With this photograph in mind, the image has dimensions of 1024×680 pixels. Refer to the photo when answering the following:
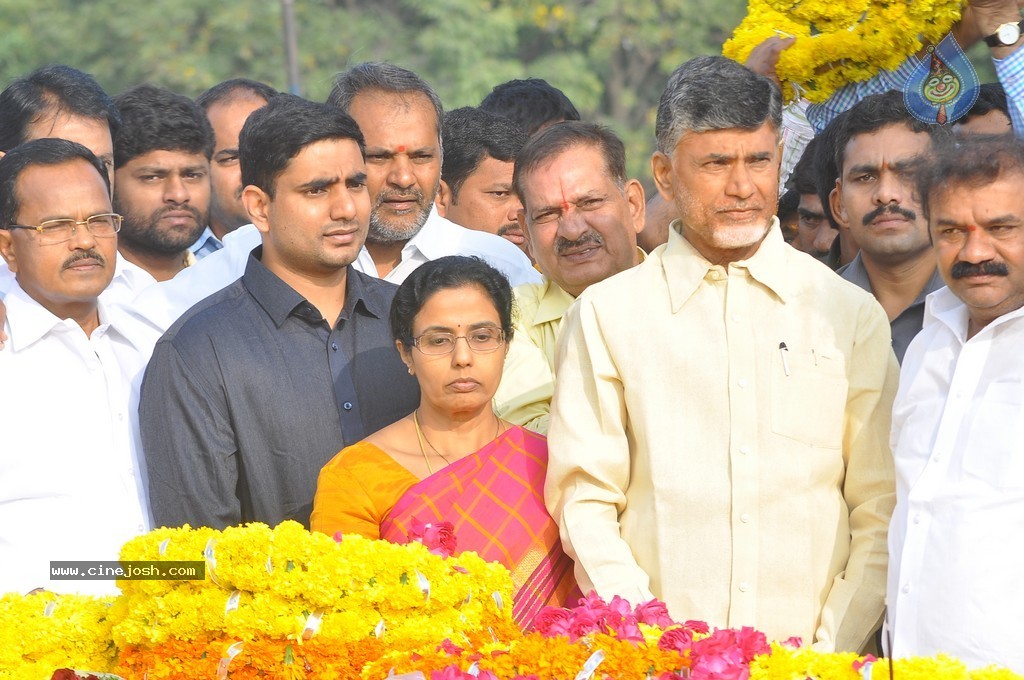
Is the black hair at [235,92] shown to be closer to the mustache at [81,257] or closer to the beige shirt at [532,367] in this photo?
the mustache at [81,257]

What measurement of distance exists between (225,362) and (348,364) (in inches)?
16.2

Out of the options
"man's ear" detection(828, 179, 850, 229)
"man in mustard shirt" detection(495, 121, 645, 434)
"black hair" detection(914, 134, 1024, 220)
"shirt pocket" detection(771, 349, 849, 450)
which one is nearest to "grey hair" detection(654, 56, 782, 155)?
"black hair" detection(914, 134, 1024, 220)

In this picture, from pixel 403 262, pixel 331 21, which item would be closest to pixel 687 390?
pixel 403 262

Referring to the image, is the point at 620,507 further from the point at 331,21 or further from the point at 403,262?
the point at 331,21

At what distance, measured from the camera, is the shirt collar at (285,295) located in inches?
176

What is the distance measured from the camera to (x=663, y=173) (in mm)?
4051

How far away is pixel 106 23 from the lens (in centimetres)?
2234

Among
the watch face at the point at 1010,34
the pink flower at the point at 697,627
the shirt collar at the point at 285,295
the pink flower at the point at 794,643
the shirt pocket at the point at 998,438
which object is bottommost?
the pink flower at the point at 794,643

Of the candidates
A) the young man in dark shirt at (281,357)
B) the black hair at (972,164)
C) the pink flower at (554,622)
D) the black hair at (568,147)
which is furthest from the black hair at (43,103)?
the black hair at (972,164)

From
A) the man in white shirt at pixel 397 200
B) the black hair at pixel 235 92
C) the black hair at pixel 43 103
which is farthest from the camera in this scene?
the black hair at pixel 235 92

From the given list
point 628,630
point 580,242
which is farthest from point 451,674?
point 580,242

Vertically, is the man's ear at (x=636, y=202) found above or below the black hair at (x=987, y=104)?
below

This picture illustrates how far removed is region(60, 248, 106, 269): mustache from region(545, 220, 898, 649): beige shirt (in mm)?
1786

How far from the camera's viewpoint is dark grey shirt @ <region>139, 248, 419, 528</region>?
424 cm
